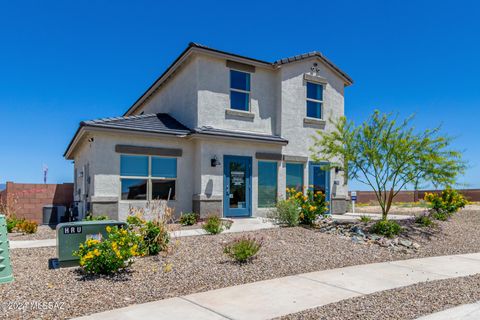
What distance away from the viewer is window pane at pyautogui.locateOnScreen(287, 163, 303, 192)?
56.1ft

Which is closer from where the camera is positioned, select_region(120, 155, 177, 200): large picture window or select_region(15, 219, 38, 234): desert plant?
select_region(15, 219, 38, 234): desert plant

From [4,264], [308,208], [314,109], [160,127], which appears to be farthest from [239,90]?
[4,264]

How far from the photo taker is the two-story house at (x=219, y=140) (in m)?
14.0

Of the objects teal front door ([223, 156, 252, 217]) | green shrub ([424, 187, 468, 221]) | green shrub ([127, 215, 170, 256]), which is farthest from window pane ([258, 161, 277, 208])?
green shrub ([127, 215, 170, 256])

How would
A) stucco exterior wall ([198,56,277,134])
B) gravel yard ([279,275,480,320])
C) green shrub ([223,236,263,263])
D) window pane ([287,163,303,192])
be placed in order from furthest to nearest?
window pane ([287,163,303,192]) < stucco exterior wall ([198,56,277,134]) < green shrub ([223,236,263,263]) < gravel yard ([279,275,480,320])

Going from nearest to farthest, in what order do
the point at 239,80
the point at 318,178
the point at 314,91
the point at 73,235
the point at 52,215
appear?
the point at 73,235 → the point at 239,80 → the point at 52,215 → the point at 318,178 → the point at 314,91

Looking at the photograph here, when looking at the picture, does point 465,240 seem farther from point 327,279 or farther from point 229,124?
point 229,124

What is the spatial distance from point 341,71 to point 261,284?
14.6m

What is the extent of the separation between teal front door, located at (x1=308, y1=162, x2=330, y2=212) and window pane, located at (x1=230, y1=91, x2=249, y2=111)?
4.08 meters

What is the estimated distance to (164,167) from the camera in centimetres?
1488

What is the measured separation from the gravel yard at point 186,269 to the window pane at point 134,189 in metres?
5.06

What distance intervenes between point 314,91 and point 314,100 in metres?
0.47

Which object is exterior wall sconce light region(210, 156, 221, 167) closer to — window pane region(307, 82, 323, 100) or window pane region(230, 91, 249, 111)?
window pane region(230, 91, 249, 111)

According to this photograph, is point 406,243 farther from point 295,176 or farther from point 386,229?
point 295,176
